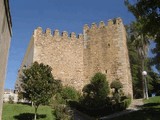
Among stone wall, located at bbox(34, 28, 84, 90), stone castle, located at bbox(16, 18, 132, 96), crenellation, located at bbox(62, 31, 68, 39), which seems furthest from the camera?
crenellation, located at bbox(62, 31, 68, 39)

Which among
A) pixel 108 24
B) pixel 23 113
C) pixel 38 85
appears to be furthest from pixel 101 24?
pixel 23 113

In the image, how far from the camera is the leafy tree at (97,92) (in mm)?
21781

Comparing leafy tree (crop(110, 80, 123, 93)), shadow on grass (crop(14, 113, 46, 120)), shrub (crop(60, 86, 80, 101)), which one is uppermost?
leafy tree (crop(110, 80, 123, 93))

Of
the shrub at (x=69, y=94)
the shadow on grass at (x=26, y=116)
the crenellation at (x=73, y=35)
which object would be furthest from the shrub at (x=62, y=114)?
the crenellation at (x=73, y=35)

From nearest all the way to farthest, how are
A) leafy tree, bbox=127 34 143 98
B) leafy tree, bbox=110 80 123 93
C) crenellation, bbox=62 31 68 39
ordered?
leafy tree, bbox=110 80 123 93 → crenellation, bbox=62 31 68 39 → leafy tree, bbox=127 34 143 98

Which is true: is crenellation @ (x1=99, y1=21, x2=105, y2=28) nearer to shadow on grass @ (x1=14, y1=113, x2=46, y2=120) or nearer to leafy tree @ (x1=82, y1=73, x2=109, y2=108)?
leafy tree @ (x1=82, y1=73, x2=109, y2=108)

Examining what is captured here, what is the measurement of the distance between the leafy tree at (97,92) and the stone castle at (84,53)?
109 inches

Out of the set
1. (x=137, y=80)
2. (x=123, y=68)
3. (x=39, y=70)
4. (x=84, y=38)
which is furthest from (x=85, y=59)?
(x=39, y=70)

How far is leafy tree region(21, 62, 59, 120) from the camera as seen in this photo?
53.0 ft

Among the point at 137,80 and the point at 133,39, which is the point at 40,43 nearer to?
the point at 133,39

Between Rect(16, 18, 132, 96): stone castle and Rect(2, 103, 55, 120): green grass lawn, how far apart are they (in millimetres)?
7924

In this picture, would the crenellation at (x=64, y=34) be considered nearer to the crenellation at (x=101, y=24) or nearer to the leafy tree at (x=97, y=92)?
the crenellation at (x=101, y=24)

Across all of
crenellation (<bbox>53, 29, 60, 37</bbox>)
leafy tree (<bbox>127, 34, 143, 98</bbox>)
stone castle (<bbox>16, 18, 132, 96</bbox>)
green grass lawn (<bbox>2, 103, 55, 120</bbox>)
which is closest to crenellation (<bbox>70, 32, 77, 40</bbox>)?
stone castle (<bbox>16, 18, 132, 96</bbox>)

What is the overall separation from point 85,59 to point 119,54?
378 centimetres
